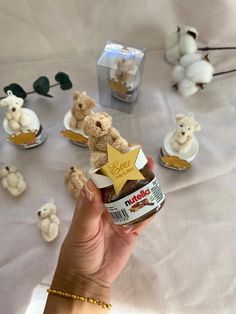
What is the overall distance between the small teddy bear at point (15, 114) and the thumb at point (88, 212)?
13.7 inches

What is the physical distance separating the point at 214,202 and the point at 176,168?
0.41 ft

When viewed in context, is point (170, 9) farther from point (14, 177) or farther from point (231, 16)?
point (14, 177)

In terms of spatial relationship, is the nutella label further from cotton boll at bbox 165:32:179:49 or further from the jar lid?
cotton boll at bbox 165:32:179:49

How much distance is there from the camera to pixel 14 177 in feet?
2.78

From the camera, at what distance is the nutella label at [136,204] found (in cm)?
51

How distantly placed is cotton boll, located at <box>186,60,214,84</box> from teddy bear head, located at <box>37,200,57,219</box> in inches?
20.4

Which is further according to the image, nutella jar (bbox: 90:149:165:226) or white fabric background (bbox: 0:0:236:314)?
white fabric background (bbox: 0:0:236:314)

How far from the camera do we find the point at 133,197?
511 millimetres

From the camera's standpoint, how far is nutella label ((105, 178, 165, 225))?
51cm

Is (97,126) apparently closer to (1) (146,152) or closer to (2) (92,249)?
(2) (92,249)

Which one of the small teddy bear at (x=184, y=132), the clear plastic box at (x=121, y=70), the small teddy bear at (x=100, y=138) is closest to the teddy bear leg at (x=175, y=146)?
the small teddy bear at (x=184, y=132)

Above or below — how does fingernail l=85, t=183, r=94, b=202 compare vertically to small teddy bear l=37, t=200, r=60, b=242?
above

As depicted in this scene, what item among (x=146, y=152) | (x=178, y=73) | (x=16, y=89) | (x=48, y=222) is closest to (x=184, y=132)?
(x=146, y=152)

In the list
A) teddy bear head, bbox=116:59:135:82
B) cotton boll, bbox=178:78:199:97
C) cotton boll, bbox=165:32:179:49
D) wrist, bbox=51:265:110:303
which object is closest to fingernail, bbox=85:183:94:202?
wrist, bbox=51:265:110:303
